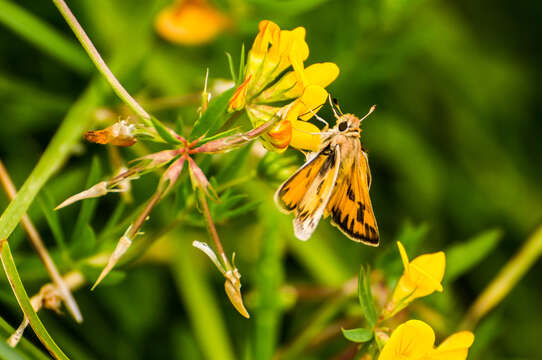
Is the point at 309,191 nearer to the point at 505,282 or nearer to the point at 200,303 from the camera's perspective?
the point at 200,303

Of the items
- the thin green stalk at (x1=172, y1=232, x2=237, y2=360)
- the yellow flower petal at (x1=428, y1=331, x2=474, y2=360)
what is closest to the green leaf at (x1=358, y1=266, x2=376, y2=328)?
the yellow flower petal at (x1=428, y1=331, x2=474, y2=360)

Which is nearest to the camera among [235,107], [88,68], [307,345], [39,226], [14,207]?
[235,107]

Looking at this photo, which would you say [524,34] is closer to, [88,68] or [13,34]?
[88,68]

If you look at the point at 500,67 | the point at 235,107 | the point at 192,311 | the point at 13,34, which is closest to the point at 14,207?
the point at 235,107

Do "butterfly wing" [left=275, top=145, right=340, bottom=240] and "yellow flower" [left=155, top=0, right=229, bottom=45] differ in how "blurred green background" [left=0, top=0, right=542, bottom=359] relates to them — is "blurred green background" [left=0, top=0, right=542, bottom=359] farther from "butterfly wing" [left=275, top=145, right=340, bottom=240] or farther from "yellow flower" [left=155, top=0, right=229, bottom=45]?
"butterfly wing" [left=275, top=145, right=340, bottom=240]

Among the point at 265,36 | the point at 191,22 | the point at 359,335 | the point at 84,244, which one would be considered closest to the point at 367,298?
the point at 359,335
